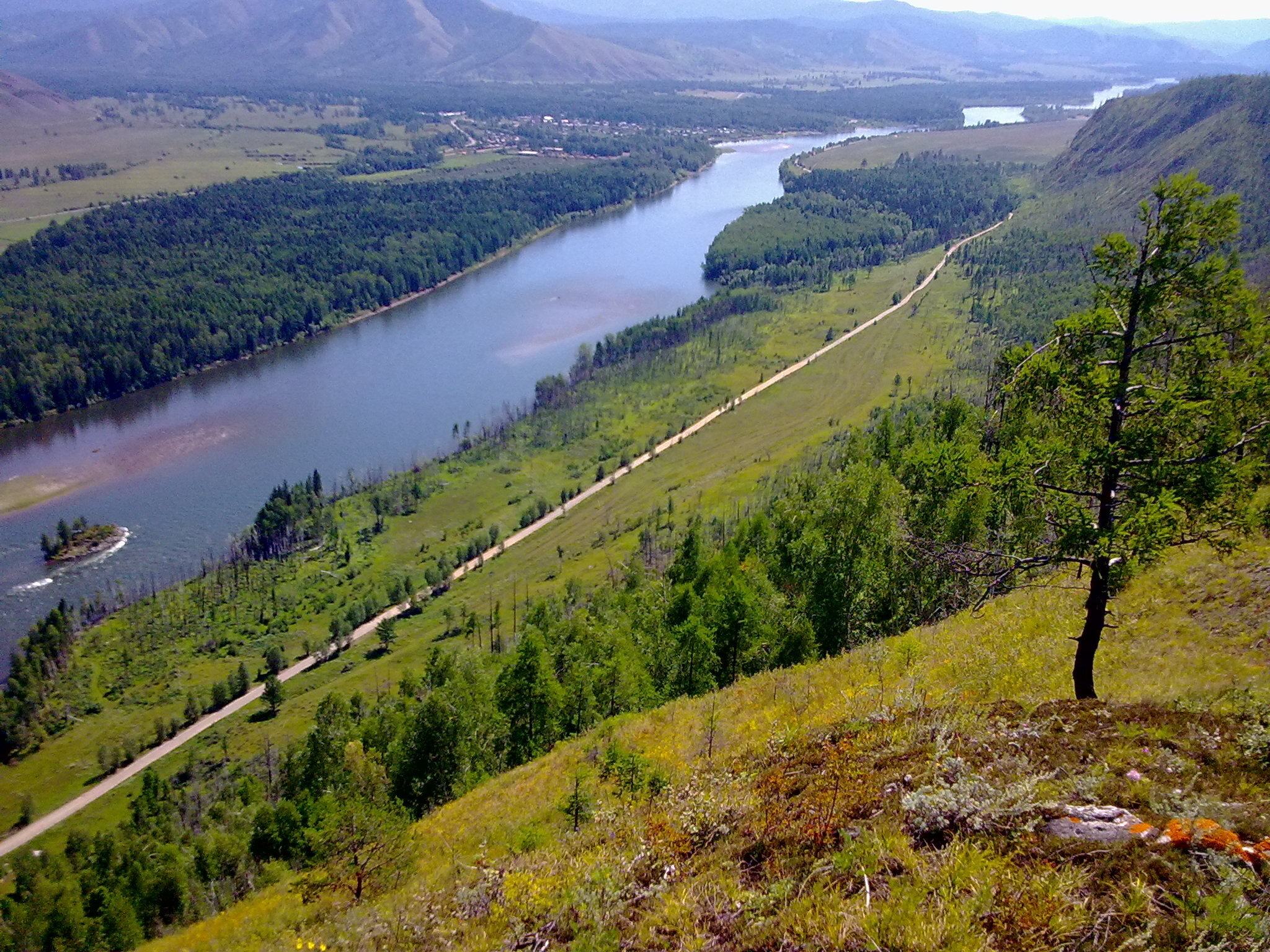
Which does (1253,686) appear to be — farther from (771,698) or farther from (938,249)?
(938,249)

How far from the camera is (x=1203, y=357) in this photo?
12.9m

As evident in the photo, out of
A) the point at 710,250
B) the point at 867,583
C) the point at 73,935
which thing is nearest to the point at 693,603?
the point at 867,583

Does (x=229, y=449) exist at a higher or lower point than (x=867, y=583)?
lower

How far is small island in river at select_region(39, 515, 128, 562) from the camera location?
282ft

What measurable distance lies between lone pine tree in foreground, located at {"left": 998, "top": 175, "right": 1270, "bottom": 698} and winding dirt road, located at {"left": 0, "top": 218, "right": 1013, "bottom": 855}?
67.8 metres

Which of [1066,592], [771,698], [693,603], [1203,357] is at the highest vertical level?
[1203,357]

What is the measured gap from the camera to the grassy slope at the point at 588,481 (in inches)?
2571

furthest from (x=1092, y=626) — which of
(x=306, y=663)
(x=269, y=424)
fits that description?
(x=269, y=424)

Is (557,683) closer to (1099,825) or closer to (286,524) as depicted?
(1099,825)

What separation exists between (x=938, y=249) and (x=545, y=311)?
10285cm

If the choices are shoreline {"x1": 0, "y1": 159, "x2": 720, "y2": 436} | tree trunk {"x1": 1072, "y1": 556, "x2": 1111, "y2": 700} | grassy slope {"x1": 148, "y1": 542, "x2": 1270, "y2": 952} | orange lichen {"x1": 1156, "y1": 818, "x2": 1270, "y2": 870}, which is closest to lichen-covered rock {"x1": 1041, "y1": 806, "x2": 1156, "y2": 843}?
orange lichen {"x1": 1156, "y1": 818, "x2": 1270, "y2": 870}

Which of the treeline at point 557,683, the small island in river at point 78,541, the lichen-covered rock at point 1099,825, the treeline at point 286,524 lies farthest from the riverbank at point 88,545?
the lichen-covered rock at point 1099,825

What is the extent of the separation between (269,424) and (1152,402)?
120023mm

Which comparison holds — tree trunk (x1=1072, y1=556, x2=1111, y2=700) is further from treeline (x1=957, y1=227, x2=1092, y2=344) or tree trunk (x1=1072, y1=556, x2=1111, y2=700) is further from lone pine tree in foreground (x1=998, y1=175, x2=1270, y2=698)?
treeline (x1=957, y1=227, x2=1092, y2=344)
